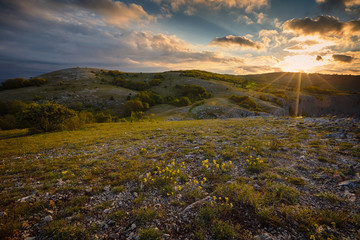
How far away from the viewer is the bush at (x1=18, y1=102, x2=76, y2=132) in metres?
18.2

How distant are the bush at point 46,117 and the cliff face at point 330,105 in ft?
271

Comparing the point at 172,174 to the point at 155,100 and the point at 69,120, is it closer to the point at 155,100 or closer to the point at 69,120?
the point at 69,120

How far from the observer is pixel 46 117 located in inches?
759

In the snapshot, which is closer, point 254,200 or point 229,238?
point 229,238

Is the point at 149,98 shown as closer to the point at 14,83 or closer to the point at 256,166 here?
the point at 256,166

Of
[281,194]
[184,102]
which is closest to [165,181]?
[281,194]

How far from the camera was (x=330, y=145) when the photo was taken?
10055mm

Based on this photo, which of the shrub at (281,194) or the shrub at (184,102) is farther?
the shrub at (184,102)

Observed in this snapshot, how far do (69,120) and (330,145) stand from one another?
3128cm

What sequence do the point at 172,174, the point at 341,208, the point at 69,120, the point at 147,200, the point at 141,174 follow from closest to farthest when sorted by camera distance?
the point at 341,208 → the point at 147,200 → the point at 172,174 → the point at 141,174 → the point at 69,120

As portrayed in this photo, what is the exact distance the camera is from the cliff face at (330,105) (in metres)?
64.4

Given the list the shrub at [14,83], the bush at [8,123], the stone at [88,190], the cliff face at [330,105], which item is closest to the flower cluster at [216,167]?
the stone at [88,190]

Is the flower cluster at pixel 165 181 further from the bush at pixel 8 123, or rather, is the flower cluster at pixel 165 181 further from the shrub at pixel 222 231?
the bush at pixel 8 123

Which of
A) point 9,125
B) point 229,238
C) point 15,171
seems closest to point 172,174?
point 229,238
